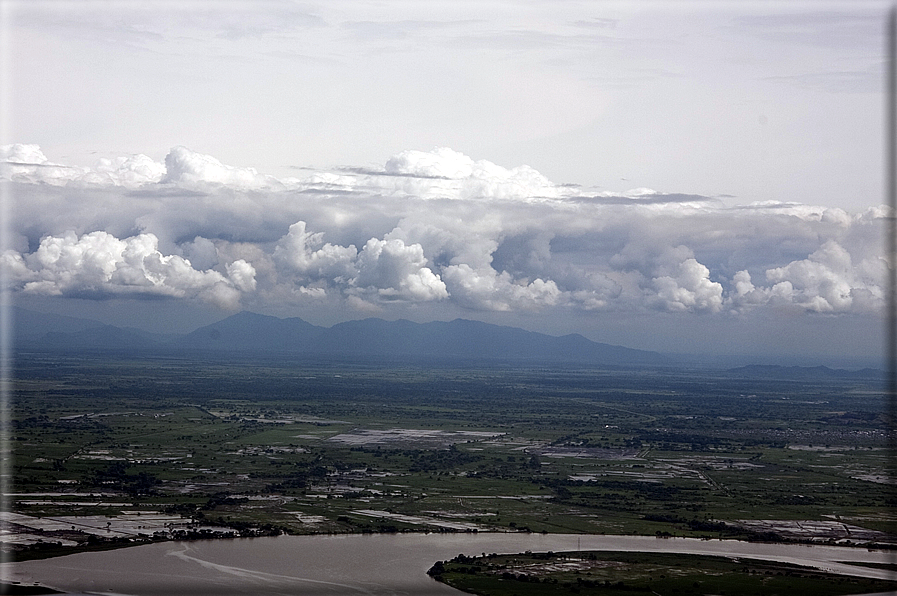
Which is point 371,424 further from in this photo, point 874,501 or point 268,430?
point 874,501

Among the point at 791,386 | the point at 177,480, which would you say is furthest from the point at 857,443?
the point at 791,386

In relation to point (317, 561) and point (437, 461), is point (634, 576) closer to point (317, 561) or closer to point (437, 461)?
point (317, 561)

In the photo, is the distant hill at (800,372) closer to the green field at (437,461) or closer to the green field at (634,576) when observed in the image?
the green field at (437,461)

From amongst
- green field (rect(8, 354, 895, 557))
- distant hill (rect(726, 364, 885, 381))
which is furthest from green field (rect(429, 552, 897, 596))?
distant hill (rect(726, 364, 885, 381))

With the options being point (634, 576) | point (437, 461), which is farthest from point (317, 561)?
point (437, 461)

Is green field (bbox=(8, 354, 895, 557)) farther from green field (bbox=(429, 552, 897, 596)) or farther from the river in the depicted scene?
green field (bbox=(429, 552, 897, 596))

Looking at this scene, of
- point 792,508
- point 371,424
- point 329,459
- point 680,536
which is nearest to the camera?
point 680,536

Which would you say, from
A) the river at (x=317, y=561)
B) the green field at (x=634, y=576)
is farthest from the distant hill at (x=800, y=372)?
the green field at (x=634, y=576)
